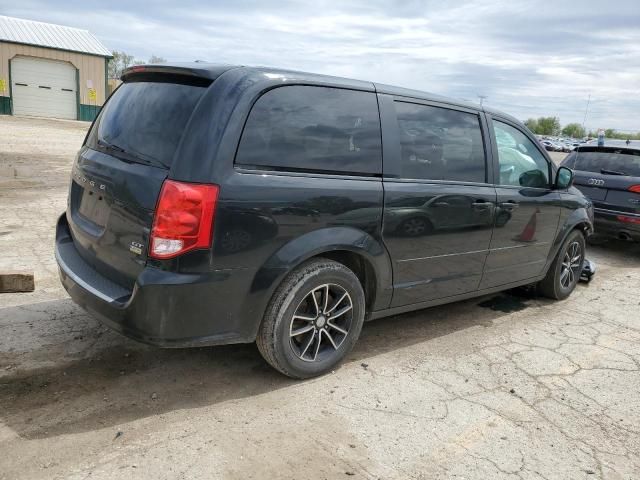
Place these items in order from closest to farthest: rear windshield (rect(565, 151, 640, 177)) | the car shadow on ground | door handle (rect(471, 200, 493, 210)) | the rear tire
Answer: the car shadow on ground, door handle (rect(471, 200, 493, 210)), the rear tire, rear windshield (rect(565, 151, 640, 177))

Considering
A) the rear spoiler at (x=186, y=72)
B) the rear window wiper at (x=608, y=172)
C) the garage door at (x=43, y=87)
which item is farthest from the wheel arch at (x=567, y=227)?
the garage door at (x=43, y=87)

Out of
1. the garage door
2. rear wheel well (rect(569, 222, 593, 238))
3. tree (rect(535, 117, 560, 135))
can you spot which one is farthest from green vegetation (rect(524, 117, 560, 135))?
rear wheel well (rect(569, 222, 593, 238))

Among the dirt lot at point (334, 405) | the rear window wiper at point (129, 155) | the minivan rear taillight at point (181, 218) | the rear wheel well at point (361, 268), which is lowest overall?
the dirt lot at point (334, 405)

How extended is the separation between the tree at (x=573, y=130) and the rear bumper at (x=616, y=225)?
340ft

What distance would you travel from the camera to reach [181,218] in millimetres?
2766

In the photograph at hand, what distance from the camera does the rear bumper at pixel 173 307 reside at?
9.17 feet

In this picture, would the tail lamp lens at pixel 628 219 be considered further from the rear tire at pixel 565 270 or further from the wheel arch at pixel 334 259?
the wheel arch at pixel 334 259

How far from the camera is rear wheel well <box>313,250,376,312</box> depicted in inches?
138

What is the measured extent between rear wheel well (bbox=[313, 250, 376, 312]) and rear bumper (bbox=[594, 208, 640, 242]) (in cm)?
535

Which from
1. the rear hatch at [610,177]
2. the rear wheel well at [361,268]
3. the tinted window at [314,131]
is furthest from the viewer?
the rear hatch at [610,177]

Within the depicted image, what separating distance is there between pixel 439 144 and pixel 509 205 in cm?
92

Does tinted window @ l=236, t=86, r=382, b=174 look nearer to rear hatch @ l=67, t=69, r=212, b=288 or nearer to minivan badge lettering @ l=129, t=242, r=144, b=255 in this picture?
rear hatch @ l=67, t=69, r=212, b=288

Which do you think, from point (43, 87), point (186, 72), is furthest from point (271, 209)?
point (43, 87)

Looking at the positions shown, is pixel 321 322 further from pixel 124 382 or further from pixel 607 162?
pixel 607 162
